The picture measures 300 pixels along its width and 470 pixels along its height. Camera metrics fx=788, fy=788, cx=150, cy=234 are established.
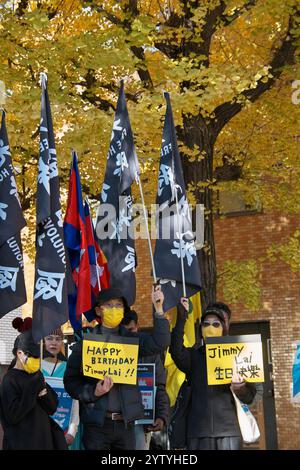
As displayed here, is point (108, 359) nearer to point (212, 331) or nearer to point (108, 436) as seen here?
point (108, 436)

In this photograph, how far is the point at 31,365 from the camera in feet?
20.4

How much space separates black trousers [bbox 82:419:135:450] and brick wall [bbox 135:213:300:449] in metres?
10.1

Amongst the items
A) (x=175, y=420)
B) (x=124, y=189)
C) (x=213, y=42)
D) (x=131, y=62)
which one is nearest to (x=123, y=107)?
(x=124, y=189)

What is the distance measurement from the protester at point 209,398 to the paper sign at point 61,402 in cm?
131

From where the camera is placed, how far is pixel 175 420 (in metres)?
6.71

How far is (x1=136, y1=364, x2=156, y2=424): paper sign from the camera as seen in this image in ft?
23.1

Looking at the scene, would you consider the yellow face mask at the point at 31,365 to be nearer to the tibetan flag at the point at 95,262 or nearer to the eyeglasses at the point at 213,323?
the eyeglasses at the point at 213,323

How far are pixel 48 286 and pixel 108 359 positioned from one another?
49.8 inches

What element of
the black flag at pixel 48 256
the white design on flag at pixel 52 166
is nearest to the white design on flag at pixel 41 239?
the black flag at pixel 48 256

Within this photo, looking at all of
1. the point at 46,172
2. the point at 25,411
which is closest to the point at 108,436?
the point at 25,411

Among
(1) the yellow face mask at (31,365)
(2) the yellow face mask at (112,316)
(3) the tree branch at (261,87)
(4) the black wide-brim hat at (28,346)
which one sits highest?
(3) the tree branch at (261,87)

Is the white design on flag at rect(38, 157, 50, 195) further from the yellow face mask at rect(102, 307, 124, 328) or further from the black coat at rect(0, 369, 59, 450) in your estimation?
the black coat at rect(0, 369, 59, 450)

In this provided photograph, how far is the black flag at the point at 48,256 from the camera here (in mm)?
7246

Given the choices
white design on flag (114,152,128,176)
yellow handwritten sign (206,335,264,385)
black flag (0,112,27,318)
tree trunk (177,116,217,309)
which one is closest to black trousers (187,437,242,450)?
yellow handwritten sign (206,335,264,385)
